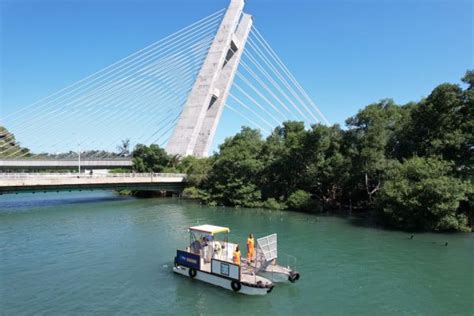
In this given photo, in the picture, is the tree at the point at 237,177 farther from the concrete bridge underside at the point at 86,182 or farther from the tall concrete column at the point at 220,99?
the tall concrete column at the point at 220,99

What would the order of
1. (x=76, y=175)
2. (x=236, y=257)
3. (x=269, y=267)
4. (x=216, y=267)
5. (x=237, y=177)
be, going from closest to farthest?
(x=216, y=267), (x=236, y=257), (x=269, y=267), (x=237, y=177), (x=76, y=175)

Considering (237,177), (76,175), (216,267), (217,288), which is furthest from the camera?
(76,175)

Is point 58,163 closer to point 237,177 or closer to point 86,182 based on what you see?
point 86,182

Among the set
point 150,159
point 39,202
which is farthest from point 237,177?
point 39,202

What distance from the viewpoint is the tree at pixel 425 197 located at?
2764 cm

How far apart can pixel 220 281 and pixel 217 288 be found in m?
0.32

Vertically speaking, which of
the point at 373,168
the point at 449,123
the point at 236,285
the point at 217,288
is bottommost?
the point at 217,288

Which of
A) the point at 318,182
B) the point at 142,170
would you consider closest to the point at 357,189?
the point at 318,182

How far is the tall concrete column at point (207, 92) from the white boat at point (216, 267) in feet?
148

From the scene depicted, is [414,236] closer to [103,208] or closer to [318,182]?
[318,182]

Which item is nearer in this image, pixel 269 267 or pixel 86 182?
pixel 269 267

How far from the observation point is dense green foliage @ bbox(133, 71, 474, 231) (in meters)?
28.9

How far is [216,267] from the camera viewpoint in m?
16.7

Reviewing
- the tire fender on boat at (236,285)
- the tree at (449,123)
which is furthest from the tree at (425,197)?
the tire fender on boat at (236,285)
